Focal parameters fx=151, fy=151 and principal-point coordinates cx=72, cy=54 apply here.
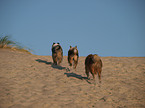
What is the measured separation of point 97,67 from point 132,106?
271 cm

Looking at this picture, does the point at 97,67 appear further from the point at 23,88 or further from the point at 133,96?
the point at 23,88

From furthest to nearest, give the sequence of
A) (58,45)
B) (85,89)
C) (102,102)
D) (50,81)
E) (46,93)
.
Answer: (58,45) < (50,81) < (85,89) < (46,93) < (102,102)

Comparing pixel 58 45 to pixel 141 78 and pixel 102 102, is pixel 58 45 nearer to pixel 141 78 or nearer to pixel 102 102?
pixel 141 78

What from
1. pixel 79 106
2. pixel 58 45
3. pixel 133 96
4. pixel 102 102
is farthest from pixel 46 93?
pixel 58 45

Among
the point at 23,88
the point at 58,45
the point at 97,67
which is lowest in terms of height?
the point at 23,88

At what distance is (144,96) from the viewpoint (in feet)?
19.5

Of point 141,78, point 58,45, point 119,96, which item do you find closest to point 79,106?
point 119,96

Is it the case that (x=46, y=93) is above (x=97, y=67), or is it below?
below

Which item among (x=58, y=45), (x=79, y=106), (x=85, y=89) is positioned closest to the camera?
(x=79, y=106)

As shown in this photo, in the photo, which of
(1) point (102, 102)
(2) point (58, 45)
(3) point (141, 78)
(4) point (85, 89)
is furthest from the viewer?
(2) point (58, 45)

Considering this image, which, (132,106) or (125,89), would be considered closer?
(132,106)

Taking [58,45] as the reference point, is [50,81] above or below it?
below

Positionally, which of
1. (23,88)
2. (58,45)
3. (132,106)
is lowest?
(132,106)

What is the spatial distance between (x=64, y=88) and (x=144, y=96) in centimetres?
319
